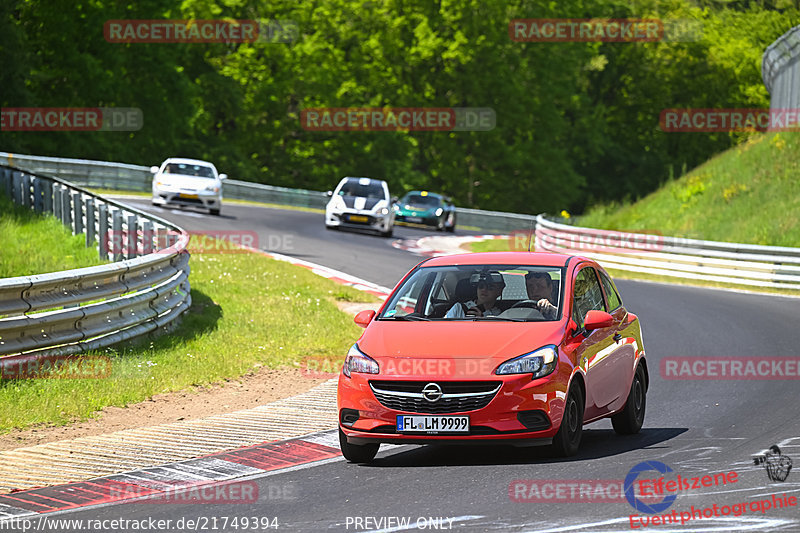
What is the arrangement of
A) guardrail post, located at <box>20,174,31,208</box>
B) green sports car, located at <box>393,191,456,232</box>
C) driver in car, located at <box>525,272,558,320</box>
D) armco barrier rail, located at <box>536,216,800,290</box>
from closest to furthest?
1. driver in car, located at <box>525,272,558,320</box>
2. guardrail post, located at <box>20,174,31,208</box>
3. armco barrier rail, located at <box>536,216,800,290</box>
4. green sports car, located at <box>393,191,456,232</box>

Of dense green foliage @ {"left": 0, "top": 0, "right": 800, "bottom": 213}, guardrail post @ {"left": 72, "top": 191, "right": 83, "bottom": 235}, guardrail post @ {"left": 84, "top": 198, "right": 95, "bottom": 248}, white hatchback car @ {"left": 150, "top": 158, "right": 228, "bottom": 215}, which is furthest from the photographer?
dense green foliage @ {"left": 0, "top": 0, "right": 800, "bottom": 213}

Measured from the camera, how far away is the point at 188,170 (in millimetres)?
36906

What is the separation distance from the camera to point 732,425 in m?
11.0

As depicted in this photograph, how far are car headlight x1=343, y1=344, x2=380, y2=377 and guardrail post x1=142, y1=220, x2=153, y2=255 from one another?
10.1 m

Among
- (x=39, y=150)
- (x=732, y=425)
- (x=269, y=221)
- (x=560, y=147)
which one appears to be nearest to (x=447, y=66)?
(x=560, y=147)

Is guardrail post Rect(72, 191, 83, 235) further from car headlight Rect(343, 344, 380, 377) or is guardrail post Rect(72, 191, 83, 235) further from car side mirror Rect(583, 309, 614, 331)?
car side mirror Rect(583, 309, 614, 331)

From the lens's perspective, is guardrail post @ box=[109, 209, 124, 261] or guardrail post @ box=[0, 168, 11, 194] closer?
guardrail post @ box=[109, 209, 124, 261]

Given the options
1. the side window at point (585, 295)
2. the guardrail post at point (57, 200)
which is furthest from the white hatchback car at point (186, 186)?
the side window at point (585, 295)

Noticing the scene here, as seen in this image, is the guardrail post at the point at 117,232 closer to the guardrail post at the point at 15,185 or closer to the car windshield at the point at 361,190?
the guardrail post at the point at 15,185

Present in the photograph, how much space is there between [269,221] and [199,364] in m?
24.5

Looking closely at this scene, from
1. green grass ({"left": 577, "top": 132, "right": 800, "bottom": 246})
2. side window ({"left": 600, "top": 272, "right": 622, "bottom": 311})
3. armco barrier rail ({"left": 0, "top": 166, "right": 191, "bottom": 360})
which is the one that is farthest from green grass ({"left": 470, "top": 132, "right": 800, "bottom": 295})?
side window ({"left": 600, "top": 272, "right": 622, "bottom": 311})

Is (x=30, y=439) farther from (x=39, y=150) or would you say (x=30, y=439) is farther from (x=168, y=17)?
(x=168, y=17)

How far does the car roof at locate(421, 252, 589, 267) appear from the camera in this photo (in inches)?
412

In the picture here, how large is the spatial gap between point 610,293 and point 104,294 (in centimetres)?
576
